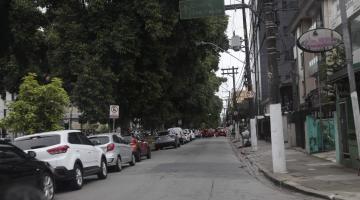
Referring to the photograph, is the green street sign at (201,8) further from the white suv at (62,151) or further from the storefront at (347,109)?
the white suv at (62,151)

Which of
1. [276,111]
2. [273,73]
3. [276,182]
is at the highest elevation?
[273,73]

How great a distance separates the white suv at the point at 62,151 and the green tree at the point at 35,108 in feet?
16.9

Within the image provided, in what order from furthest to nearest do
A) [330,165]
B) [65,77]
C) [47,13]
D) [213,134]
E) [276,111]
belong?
[213,134]
[47,13]
[65,77]
[330,165]
[276,111]

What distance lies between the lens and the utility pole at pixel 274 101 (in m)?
18.2

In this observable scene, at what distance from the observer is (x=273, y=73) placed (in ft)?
61.9

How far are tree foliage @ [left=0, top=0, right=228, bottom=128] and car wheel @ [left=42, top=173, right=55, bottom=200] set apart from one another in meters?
16.0

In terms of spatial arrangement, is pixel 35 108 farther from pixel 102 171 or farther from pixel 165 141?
pixel 165 141

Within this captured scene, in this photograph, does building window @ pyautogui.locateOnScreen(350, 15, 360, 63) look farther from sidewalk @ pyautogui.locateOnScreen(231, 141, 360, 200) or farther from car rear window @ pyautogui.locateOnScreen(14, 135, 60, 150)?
car rear window @ pyautogui.locateOnScreen(14, 135, 60, 150)

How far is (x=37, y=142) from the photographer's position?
52.3ft

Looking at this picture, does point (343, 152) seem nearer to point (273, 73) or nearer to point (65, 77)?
point (273, 73)

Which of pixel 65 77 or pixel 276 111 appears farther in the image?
pixel 65 77

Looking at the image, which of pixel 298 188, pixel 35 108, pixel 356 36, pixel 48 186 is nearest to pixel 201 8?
pixel 356 36

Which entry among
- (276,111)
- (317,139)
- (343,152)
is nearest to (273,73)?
(276,111)

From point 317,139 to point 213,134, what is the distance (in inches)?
3206
